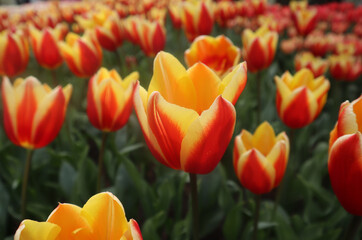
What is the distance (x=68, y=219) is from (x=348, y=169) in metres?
0.40

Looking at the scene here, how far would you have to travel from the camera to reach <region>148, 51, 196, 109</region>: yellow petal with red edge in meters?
0.58

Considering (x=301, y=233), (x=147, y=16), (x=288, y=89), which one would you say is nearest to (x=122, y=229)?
(x=288, y=89)

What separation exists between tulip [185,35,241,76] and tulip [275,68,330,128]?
0.16m

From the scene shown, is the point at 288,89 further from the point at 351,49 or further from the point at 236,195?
the point at 351,49

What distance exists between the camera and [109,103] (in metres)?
0.96

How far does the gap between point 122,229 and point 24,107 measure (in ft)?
1.83

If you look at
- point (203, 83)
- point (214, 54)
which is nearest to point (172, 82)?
point (203, 83)

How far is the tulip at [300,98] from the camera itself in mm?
1002

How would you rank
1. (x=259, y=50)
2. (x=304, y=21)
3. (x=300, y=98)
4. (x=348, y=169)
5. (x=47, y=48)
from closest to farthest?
(x=348, y=169)
(x=300, y=98)
(x=259, y=50)
(x=47, y=48)
(x=304, y=21)

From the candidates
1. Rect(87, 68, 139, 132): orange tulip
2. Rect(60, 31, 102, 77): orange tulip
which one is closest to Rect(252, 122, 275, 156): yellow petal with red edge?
Rect(87, 68, 139, 132): orange tulip

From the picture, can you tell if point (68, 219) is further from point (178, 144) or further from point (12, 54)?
point (12, 54)

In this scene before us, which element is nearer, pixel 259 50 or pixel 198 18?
pixel 259 50

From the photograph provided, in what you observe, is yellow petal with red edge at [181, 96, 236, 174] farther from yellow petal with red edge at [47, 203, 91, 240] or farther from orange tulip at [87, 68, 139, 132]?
orange tulip at [87, 68, 139, 132]

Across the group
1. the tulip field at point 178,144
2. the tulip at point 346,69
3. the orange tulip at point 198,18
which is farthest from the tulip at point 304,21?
the orange tulip at point 198,18
